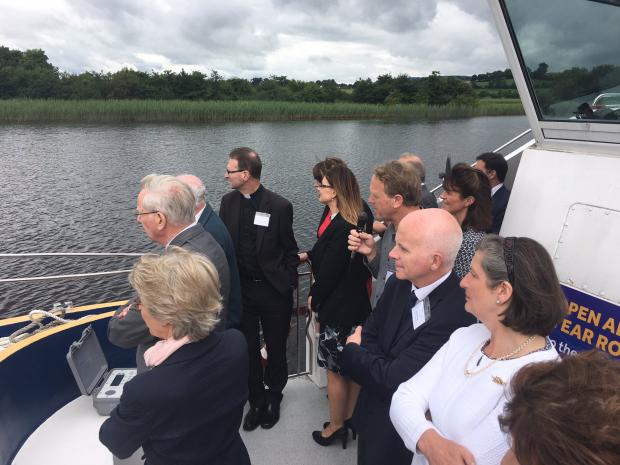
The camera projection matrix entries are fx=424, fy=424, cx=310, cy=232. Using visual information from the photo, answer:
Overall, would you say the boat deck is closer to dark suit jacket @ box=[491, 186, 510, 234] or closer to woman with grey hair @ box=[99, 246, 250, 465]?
woman with grey hair @ box=[99, 246, 250, 465]

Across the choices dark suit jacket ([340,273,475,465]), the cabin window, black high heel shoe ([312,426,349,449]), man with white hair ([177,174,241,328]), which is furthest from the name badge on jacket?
the cabin window

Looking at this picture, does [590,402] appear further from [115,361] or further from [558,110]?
[115,361]

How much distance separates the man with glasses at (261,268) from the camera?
2.98 meters

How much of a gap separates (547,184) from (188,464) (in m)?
2.45

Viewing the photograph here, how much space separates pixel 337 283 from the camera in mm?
2617

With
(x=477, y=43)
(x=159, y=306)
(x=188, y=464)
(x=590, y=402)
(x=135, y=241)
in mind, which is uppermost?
(x=477, y=43)

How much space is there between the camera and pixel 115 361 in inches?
116

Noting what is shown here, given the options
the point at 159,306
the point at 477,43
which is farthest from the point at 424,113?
the point at 159,306

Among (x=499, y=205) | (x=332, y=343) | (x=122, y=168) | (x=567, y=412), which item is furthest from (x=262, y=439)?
(x=122, y=168)

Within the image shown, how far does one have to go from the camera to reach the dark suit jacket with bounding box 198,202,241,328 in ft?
8.39

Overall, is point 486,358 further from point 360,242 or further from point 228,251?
point 228,251

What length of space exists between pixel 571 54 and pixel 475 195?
942 mm

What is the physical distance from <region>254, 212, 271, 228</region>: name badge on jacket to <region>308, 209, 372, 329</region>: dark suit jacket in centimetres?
45

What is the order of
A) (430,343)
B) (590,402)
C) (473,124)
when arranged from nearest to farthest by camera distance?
1. (590,402)
2. (430,343)
3. (473,124)
